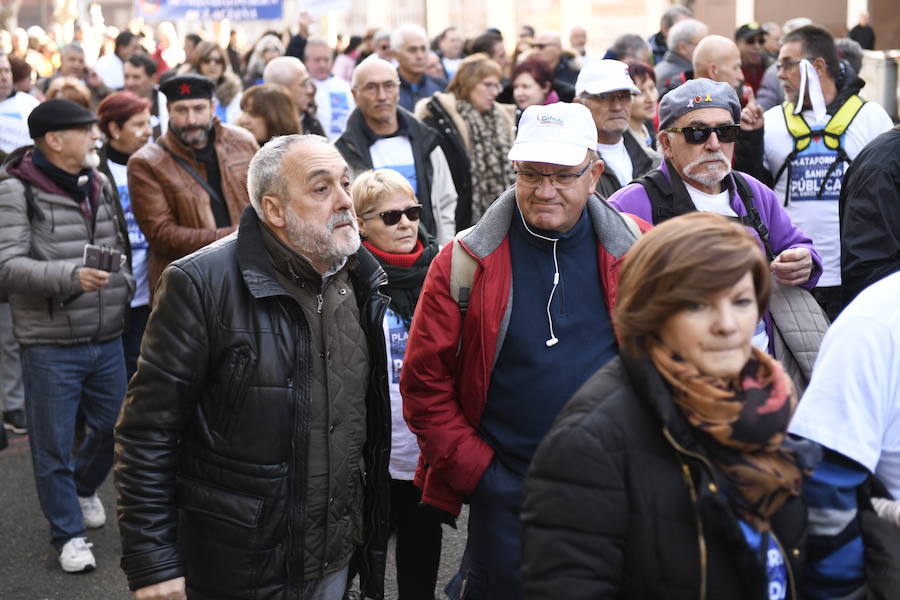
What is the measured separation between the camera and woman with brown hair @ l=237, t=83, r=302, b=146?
7.50 metres

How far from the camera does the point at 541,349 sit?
342cm

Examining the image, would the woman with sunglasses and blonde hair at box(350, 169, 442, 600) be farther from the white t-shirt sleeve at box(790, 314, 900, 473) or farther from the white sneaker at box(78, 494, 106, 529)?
the white sneaker at box(78, 494, 106, 529)

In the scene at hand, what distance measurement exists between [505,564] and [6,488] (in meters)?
4.36

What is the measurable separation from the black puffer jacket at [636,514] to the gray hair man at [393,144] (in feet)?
15.8

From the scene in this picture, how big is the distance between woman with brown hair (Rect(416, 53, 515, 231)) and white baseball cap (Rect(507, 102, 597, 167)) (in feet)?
14.3

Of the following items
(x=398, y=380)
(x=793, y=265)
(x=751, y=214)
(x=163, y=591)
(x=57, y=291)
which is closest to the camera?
(x=163, y=591)

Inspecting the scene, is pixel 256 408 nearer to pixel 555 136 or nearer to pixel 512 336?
pixel 512 336

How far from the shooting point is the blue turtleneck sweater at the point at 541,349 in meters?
3.42

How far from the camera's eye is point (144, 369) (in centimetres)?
324

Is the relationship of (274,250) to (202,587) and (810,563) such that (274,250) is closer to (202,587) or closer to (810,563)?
(202,587)

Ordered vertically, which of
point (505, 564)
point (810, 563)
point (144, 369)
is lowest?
point (505, 564)

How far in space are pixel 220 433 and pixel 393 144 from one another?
4.14 m

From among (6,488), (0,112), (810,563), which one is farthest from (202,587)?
(0,112)

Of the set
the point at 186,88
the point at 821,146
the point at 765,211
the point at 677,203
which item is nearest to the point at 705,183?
the point at 677,203
